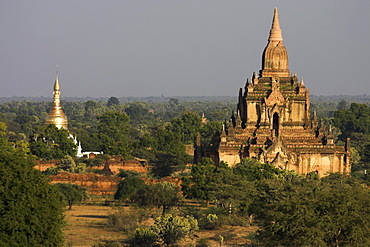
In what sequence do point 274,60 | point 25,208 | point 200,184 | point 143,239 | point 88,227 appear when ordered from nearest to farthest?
point 25,208 < point 143,239 < point 88,227 < point 200,184 < point 274,60

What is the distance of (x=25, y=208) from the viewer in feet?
104

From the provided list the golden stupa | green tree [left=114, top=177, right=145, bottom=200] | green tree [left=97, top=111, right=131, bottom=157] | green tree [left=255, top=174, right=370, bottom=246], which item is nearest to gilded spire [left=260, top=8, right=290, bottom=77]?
green tree [left=114, top=177, right=145, bottom=200]

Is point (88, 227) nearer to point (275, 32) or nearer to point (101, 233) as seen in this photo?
point (101, 233)

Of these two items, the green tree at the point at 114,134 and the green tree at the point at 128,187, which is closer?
the green tree at the point at 128,187

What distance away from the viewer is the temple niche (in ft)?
187

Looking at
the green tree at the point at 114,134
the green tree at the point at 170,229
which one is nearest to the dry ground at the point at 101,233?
the green tree at the point at 170,229

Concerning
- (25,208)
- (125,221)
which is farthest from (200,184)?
(25,208)

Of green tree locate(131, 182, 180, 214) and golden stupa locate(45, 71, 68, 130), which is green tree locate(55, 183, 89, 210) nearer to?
green tree locate(131, 182, 180, 214)

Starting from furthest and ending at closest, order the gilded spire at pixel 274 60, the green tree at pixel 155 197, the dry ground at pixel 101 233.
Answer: the gilded spire at pixel 274 60, the green tree at pixel 155 197, the dry ground at pixel 101 233

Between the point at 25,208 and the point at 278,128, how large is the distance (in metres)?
29.6

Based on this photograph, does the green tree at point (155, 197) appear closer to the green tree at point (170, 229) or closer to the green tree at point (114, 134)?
the green tree at point (170, 229)

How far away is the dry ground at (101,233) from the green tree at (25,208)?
6.43 metres

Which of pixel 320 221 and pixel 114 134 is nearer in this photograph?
pixel 320 221

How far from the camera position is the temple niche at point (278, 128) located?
5709cm
